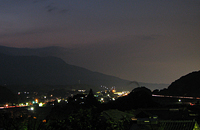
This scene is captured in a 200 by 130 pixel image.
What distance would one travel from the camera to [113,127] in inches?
340

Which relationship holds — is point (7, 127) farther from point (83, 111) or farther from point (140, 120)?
point (140, 120)

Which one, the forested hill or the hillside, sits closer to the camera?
the hillside

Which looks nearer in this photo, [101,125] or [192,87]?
[101,125]

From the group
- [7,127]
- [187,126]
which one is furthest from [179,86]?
[7,127]

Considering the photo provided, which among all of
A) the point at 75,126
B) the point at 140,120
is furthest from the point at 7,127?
the point at 140,120

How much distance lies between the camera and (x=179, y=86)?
61312 millimetres

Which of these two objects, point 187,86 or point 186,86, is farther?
point 186,86

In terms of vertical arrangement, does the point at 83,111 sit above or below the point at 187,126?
above

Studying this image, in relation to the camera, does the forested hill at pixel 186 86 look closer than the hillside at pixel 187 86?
No

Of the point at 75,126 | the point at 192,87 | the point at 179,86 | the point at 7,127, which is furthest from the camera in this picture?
the point at 179,86

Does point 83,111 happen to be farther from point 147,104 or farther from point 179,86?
point 179,86

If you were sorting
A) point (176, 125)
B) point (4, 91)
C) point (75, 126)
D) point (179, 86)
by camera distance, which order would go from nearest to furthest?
point (75, 126)
point (176, 125)
point (179, 86)
point (4, 91)

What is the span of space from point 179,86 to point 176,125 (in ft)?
174

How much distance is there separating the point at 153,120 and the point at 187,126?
1438 millimetres
